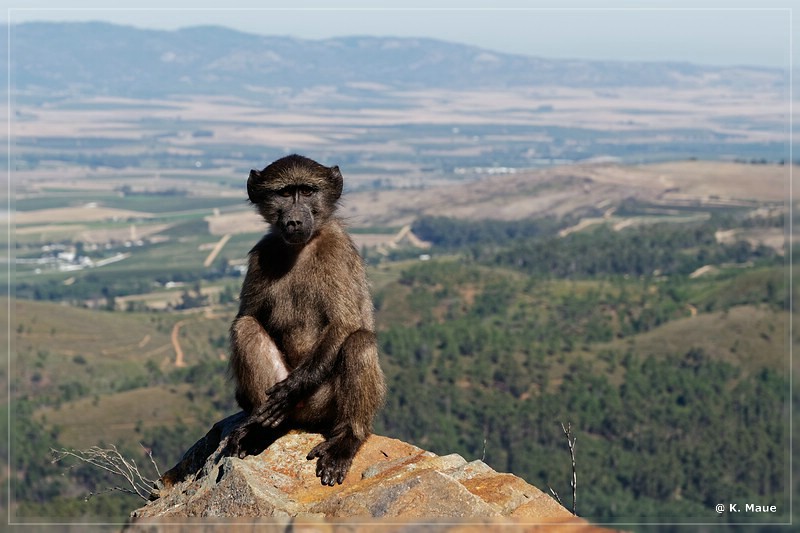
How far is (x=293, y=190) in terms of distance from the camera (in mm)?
10781

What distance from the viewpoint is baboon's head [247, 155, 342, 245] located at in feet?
35.0

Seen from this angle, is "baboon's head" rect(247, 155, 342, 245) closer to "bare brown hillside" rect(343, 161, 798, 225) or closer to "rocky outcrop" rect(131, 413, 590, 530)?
"rocky outcrop" rect(131, 413, 590, 530)

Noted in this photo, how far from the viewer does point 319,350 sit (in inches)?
388

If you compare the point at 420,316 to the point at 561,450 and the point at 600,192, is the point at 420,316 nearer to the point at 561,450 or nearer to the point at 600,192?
the point at 561,450

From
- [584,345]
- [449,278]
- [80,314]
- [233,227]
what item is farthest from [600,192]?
[80,314]

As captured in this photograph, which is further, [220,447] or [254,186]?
[254,186]

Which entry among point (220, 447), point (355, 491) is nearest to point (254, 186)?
point (220, 447)

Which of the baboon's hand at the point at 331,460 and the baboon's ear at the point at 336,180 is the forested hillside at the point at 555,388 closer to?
the baboon's ear at the point at 336,180

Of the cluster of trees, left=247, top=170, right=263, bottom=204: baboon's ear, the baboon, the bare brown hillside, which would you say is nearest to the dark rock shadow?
the baboon

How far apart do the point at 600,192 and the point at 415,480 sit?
189779mm

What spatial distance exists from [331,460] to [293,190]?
2.84 metres

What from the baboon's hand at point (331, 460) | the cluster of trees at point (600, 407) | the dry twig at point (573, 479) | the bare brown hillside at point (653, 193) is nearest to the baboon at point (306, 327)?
the baboon's hand at point (331, 460)

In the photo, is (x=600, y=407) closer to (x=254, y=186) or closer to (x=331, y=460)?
(x=254, y=186)

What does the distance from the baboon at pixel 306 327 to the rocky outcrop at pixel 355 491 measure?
20 centimetres
